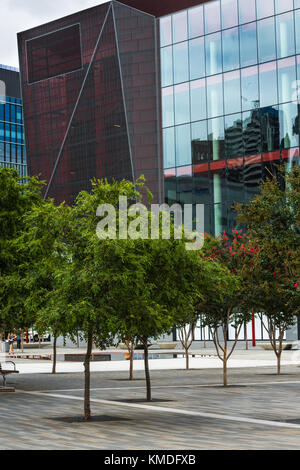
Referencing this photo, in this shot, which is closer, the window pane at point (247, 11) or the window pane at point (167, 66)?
the window pane at point (247, 11)

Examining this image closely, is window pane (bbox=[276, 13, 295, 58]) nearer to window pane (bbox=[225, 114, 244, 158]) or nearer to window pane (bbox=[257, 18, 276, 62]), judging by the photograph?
window pane (bbox=[257, 18, 276, 62])

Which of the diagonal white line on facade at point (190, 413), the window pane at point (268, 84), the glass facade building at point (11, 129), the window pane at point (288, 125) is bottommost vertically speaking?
the diagonal white line on facade at point (190, 413)

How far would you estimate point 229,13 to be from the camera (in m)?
54.1

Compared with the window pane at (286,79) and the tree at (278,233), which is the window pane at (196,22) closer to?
the window pane at (286,79)

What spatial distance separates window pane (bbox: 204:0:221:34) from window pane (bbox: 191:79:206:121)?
3.82 meters

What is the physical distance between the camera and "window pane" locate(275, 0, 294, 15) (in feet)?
167

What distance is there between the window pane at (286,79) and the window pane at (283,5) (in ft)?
11.4

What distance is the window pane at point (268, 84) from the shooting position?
168 feet

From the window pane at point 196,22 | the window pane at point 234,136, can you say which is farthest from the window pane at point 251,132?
the window pane at point 196,22

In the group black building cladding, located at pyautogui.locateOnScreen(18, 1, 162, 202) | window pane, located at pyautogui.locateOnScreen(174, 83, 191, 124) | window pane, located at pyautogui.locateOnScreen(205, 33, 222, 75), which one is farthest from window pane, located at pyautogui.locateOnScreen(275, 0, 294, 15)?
black building cladding, located at pyautogui.locateOnScreen(18, 1, 162, 202)

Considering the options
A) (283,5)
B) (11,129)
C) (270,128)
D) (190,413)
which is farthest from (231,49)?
(11,129)

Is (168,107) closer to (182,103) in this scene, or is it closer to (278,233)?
(182,103)

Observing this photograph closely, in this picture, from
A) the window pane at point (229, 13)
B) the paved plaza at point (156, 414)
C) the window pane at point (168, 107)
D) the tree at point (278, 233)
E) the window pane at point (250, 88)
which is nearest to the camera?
the paved plaza at point (156, 414)
